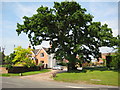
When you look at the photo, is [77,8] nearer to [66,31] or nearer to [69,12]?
[69,12]

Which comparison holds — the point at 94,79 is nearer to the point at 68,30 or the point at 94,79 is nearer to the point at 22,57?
the point at 68,30

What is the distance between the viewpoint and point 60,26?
3353cm

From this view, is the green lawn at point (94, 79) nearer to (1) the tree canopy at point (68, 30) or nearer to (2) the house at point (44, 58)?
(1) the tree canopy at point (68, 30)

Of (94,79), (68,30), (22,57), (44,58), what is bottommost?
(94,79)

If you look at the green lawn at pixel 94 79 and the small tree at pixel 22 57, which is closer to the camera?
the green lawn at pixel 94 79

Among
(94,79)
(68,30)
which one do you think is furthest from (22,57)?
(94,79)

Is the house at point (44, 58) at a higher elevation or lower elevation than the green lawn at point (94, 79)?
higher

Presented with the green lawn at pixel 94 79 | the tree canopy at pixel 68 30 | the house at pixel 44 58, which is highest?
the tree canopy at pixel 68 30

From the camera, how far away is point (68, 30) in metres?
36.4

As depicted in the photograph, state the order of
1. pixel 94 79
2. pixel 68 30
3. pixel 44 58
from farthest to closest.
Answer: pixel 44 58
pixel 68 30
pixel 94 79

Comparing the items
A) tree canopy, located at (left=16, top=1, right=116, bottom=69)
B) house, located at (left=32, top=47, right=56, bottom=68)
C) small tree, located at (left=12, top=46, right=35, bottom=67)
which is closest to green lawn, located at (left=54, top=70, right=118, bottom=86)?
tree canopy, located at (left=16, top=1, right=116, bottom=69)

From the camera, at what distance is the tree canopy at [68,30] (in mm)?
33031

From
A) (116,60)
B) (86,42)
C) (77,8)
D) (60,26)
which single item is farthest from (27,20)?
(116,60)

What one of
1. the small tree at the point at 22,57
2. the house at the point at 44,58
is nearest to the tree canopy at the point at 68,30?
the small tree at the point at 22,57
